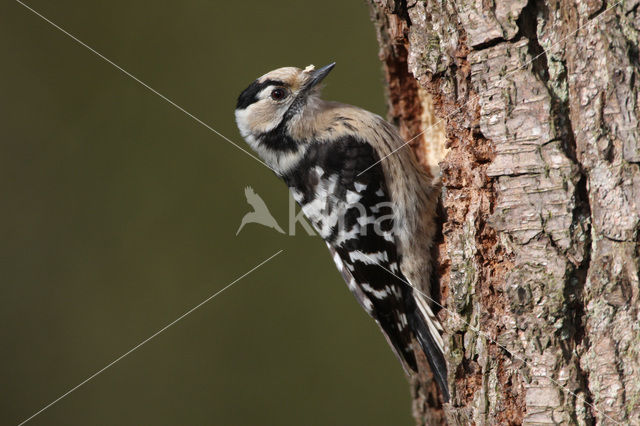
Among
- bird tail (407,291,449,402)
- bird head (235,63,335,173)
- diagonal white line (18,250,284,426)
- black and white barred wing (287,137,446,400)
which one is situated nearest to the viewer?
bird tail (407,291,449,402)

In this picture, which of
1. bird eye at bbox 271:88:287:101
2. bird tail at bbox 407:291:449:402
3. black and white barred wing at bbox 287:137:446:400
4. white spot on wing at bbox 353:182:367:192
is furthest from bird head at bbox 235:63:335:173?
bird tail at bbox 407:291:449:402

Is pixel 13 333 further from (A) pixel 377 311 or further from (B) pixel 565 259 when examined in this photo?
(B) pixel 565 259

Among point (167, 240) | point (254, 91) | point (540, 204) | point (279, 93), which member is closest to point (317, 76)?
point (279, 93)

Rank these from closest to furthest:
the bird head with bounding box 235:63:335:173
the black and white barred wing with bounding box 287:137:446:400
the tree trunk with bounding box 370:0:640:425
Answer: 1. the tree trunk with bounding box 370:0:640:425
2. the black and white barred wing with bounding box 287:137:446:400
3. the bird head with bounding box 235:63:335:173

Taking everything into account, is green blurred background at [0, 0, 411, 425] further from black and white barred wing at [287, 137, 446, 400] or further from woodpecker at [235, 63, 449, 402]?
black and white barred wing at [287, 137, 446, 400]

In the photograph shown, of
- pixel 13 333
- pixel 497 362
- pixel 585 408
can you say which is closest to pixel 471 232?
pixel 497 362

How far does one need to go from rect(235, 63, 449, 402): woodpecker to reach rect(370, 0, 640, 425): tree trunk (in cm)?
47

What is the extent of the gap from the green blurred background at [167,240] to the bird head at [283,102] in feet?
4.37

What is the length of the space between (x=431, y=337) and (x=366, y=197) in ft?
2.11

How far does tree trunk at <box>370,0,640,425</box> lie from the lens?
1.57 meters

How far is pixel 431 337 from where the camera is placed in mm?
2480

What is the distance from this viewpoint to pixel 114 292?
176 inches

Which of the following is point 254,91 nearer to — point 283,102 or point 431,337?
point 283,102

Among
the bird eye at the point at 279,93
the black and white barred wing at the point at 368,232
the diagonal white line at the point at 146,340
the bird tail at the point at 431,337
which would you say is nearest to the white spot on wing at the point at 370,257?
A: the black and white barred wing at the point at 368,232
